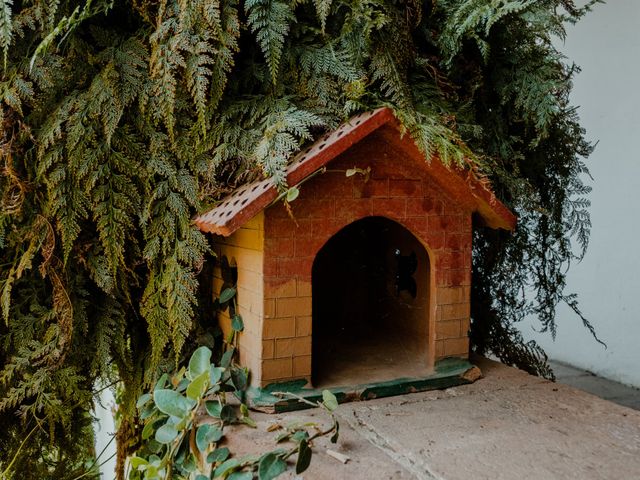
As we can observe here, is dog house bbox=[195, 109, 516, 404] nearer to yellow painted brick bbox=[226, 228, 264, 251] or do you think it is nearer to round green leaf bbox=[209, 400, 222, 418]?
yellow painted brick bbox=[226, 228, 264, 251]

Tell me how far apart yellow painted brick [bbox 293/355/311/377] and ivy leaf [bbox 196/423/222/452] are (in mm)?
317

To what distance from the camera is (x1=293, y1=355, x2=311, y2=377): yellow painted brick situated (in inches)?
62.7

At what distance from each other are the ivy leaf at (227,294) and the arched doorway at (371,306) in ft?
1.12

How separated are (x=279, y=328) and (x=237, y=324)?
A: 0.16 meters

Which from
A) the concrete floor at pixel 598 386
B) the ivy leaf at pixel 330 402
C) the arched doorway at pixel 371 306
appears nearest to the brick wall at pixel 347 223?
the arched doorway at pixel 371 306

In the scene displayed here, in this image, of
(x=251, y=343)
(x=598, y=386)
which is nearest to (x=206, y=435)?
(x=251, y=343)

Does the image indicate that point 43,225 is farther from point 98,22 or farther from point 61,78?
point 98,22

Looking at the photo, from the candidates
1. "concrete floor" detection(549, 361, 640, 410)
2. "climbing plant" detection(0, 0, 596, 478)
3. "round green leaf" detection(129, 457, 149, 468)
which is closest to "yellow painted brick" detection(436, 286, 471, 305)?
"climbing plant" detection(0, 0, 596, 478)

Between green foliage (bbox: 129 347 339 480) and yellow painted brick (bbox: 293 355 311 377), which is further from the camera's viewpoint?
yellow painted brick (bbox: 293 355 311 377)

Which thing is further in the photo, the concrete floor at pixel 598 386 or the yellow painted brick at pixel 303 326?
the concrete floor at pixel 598 386

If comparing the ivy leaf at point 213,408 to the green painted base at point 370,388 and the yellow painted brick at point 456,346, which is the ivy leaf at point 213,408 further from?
the yellow painted brick at point 456,346

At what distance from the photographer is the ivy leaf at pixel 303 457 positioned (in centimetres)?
117

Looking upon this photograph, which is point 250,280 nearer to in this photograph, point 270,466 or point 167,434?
point 167,434

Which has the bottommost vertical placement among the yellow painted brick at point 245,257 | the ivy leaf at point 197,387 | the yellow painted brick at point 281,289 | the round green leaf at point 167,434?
the round green leaf at point 167,434
